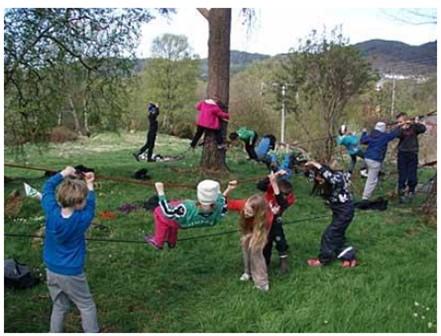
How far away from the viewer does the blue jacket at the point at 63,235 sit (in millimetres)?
4062

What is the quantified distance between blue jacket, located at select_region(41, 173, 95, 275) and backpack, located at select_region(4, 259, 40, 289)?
1.42 m

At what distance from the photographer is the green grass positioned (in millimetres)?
4574

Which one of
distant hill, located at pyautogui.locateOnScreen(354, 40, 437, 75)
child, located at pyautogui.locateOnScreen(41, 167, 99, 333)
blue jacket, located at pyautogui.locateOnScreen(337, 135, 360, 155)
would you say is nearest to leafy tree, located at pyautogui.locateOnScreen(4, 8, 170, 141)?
blue jacket, located at pyautogui.locateOnScreen(337, 135, 360, 155)

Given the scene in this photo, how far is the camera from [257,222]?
17.6ft

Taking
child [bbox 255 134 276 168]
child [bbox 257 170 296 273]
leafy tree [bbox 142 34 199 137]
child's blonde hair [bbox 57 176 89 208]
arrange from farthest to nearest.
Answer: leafy tree [bbox 142 34 199 137] → child [bbox 255 134 276 168] → child [bbox 257 170 296 273] → child's blonde hair [bbox 57 176 89 208]

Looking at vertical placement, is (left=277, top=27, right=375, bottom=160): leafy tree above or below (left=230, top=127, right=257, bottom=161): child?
above

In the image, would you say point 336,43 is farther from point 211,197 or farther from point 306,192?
point 211,197

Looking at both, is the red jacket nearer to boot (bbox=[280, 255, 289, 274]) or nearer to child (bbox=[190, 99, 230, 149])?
child (bbox=[190, 99, 230, 149])

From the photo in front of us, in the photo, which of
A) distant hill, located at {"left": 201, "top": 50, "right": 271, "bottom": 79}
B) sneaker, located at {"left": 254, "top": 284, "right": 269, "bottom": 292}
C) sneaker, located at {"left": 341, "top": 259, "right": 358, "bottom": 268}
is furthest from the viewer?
distant hill, located at {"left": 201, "top": 50, "right": 271, "bottom": 79}

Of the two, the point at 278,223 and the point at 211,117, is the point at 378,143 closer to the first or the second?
the point at 211,117

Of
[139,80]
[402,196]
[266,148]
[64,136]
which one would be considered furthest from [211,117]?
[64,136]

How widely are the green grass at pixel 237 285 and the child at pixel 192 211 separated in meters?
0.66

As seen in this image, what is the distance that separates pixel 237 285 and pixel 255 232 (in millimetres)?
529

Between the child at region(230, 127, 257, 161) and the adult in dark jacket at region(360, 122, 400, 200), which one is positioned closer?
the adult in dark jacket at region(360, 122, 400, 200)
